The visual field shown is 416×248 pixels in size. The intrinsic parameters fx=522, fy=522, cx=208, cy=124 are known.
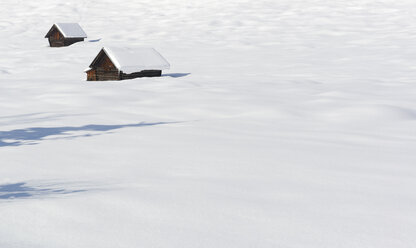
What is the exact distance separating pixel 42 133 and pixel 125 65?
12915 millimetres

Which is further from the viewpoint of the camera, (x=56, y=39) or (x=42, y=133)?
(x=56, y=39)

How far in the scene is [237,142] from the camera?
11.1 m

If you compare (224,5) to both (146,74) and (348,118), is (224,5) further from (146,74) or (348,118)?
(348,118)

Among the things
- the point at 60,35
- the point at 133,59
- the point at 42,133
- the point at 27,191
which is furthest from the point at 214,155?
the point at 60,35

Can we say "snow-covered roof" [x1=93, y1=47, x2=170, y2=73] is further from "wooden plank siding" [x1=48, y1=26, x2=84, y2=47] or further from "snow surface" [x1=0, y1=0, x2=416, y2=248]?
"wooden plank siding" [x1=48, y1=26, x2=84, y2=47]

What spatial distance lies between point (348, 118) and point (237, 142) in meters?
5.00

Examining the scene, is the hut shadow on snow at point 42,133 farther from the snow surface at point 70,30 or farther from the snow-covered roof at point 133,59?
the snow surface at point 70,30

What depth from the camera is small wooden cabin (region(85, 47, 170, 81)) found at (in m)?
24.8

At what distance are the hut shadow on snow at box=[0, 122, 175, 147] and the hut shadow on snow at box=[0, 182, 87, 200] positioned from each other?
3601 millimetres

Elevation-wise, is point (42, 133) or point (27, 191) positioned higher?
point (27, 191)

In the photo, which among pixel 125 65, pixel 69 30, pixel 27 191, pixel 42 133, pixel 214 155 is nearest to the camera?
pixel 27 191

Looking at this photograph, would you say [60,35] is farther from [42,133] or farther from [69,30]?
[42,133]

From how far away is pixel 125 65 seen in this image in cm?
2453

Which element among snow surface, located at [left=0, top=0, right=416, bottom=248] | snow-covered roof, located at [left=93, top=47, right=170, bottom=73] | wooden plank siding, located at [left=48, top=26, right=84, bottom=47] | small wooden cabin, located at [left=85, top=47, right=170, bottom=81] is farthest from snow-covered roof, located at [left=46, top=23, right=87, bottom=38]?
snow-covered roof, located at [left=93, top=47, right=170, bottom=73]
